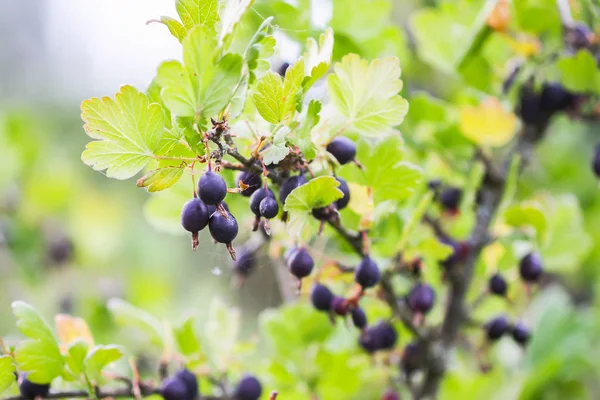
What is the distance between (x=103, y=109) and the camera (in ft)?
2.02

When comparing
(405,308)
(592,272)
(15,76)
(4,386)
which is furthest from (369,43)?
(15,76)

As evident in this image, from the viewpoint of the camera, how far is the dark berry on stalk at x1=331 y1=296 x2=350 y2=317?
0.80 metres

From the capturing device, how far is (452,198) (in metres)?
1.17

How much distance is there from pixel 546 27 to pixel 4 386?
100 cm

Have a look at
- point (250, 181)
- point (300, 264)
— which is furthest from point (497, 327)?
point (250, 181)

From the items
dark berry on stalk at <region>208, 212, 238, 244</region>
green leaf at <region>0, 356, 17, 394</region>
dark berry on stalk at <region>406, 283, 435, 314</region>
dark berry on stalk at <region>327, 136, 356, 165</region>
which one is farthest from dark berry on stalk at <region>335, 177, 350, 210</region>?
green leaf at <region>0, 356, 17, 394</region>

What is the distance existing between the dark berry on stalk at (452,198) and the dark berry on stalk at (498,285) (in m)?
0.16

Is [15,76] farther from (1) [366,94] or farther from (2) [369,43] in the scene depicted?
(1) [366,94]

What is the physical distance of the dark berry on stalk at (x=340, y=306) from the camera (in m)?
0.80

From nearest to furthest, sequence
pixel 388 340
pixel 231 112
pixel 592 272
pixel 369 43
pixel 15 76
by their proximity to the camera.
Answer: pixel 231 112, pixel 388 340, pixel 369 43, pixel 592 272, pixel 15 76

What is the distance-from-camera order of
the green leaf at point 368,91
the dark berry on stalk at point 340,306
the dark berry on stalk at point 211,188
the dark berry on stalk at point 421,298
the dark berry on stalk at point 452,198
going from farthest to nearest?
the dark berry on stalk at point 452,198 < the dark berry on stalk at point 421,298 < the dark berry on stalk at point 340,306 < the green leaf at point 368,91 < the dark berry on stalk at point 211,188

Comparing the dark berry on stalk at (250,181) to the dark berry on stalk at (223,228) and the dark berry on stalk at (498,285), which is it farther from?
the dark berry on stalk at (498,285)

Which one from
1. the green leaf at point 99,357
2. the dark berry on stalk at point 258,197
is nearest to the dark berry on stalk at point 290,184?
the dark berry on stalk at point 258,197

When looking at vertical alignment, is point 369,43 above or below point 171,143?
below
